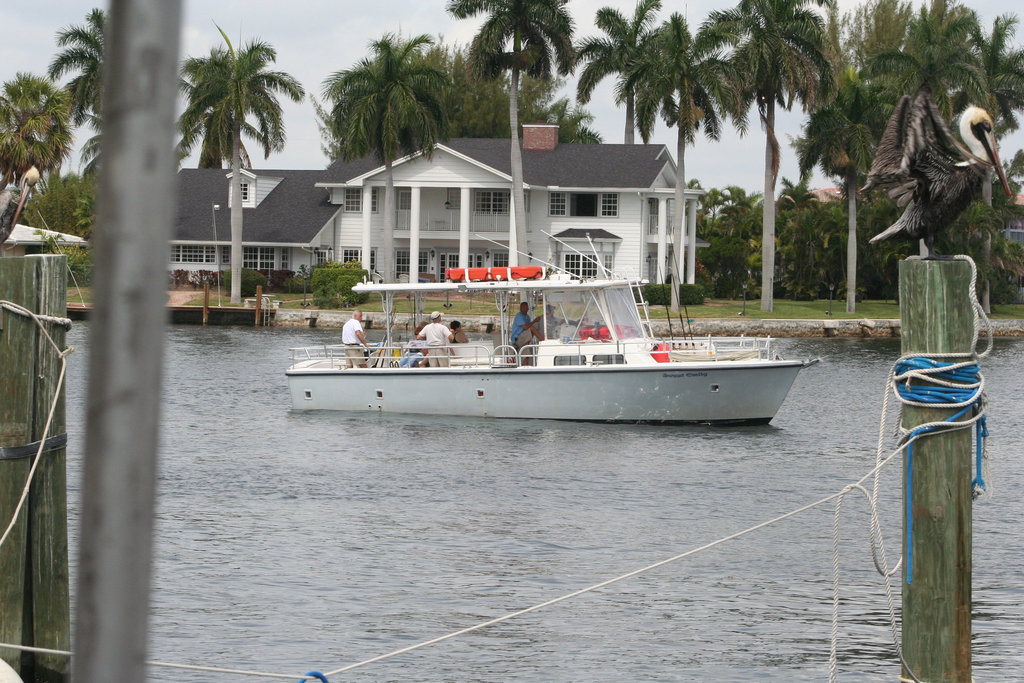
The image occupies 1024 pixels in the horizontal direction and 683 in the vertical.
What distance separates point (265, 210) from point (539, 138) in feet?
50.7

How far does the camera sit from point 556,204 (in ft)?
201

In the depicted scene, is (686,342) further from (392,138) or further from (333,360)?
(392,138)

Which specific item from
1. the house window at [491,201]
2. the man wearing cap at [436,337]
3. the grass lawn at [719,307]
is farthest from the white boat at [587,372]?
the house window at [491,201]

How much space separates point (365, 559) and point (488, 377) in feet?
31.8

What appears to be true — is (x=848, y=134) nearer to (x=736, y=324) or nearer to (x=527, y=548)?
(x=736, y=324)

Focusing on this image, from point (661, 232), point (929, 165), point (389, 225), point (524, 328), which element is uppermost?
point (661, 232)

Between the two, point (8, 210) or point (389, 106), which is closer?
point (8, 210)

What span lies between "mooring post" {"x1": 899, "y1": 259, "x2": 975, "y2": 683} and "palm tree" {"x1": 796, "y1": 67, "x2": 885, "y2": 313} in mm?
49479

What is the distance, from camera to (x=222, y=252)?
6291 centimetres

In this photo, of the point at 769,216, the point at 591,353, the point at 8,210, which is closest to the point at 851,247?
the point at 769,216

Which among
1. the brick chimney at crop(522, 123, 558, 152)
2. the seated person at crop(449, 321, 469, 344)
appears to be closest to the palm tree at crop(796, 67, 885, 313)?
the brick chimney at crop(522, 123, 558, 152)

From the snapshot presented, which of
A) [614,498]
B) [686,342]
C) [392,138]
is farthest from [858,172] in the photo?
[614,498]

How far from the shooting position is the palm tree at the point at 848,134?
53.3m

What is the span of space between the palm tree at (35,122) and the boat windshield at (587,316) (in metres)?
29.2
